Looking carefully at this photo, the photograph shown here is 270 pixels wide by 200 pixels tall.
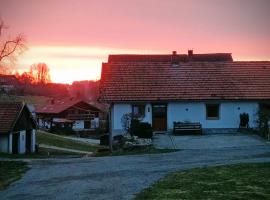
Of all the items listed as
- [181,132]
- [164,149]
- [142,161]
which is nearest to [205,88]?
[181,132]

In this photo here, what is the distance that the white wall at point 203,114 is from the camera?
1409 inches

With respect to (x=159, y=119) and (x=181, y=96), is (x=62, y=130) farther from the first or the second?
(x=181, y=96)

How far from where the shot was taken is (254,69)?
40250mm

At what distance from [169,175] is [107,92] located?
1964cm

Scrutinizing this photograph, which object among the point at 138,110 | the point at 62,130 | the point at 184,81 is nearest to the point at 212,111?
the point at 184,81

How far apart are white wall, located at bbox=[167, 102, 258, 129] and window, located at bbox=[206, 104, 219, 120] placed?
1.04 feet

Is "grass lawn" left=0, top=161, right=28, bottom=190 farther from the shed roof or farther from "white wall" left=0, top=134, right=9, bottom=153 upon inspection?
the shed roof

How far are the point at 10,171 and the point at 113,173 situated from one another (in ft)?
17.1

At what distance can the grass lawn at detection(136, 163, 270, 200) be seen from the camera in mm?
12750

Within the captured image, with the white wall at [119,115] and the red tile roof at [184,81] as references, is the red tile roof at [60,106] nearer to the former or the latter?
the red tile roof at [184,81]

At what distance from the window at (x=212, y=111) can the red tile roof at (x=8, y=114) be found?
1559 cm

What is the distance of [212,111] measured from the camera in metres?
36.2

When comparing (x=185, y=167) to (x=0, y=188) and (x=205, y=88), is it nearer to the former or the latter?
(x=0, y=188)

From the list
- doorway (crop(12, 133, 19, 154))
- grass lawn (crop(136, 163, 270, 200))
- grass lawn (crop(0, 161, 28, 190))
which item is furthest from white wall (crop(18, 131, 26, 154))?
grass lawn (crop(136, 163, 270, 200))
